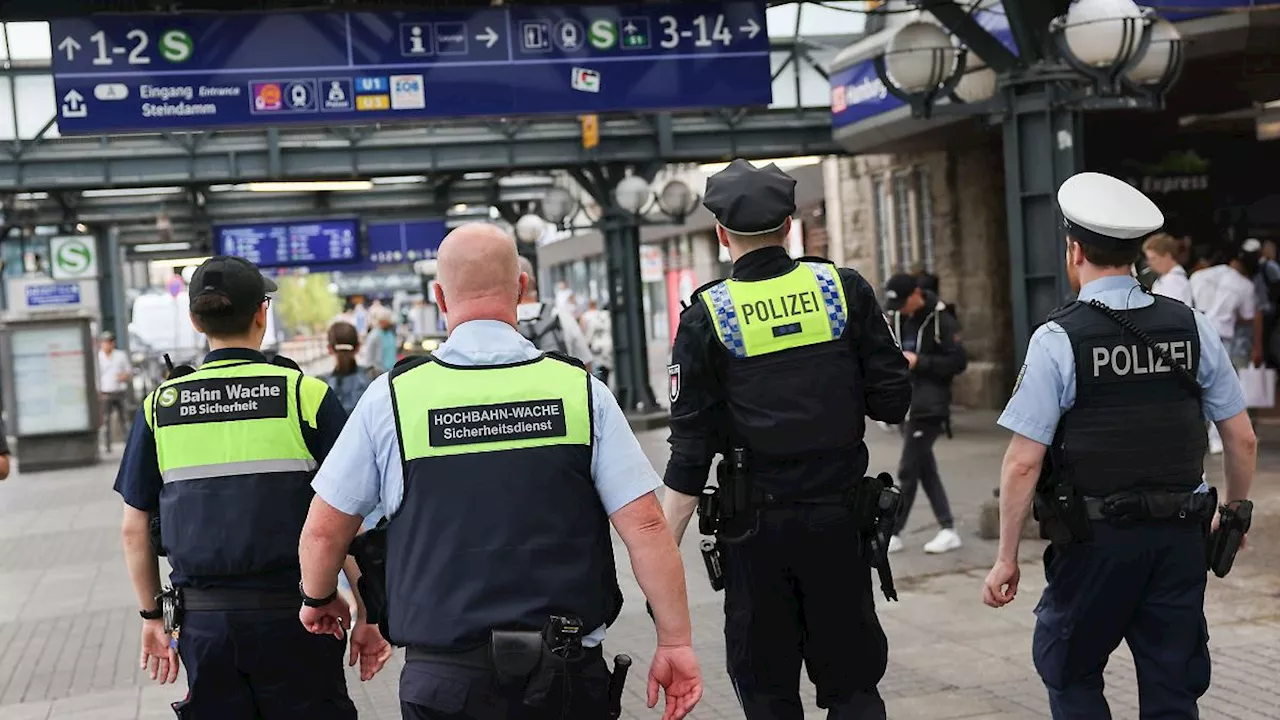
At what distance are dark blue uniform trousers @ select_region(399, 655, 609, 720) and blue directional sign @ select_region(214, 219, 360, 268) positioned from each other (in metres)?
25.0

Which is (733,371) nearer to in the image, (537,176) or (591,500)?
(591,500)

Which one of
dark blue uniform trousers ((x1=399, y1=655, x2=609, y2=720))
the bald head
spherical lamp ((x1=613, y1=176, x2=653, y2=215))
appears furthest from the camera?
spherical lamp ((x1=613, y1=176, x2=653, y2=215))

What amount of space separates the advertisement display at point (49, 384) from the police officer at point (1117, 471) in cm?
1947

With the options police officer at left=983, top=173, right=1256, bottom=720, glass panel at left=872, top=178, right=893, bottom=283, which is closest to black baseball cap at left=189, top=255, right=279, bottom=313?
police officer at left=983, top=173, right=1256, bottom=720

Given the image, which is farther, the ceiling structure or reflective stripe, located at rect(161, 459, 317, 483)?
the ceiling structure

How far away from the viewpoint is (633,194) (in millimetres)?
19969

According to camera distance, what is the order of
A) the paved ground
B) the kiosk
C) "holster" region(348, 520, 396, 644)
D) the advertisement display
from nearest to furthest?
"holster" region(348, 520, 396, 644)
the paved ground
the kiosk
the advertisement display

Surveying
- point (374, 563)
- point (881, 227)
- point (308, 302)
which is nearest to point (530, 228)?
point (881, 227)

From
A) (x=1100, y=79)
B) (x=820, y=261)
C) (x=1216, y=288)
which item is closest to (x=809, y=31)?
(x=1216, y=288)

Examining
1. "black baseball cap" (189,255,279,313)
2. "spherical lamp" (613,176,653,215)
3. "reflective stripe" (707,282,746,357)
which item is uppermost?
"spherical lamp" (613,176,653,215)

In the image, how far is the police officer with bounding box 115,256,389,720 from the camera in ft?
13.0

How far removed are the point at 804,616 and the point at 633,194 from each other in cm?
1584

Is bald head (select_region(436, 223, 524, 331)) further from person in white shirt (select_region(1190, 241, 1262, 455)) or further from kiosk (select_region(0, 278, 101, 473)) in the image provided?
kiosk (select_region(0, 278, 101, 473))

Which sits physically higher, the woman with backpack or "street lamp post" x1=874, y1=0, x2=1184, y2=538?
"street lamp post" x1=874, y1=0, x2=1184, y2=538
